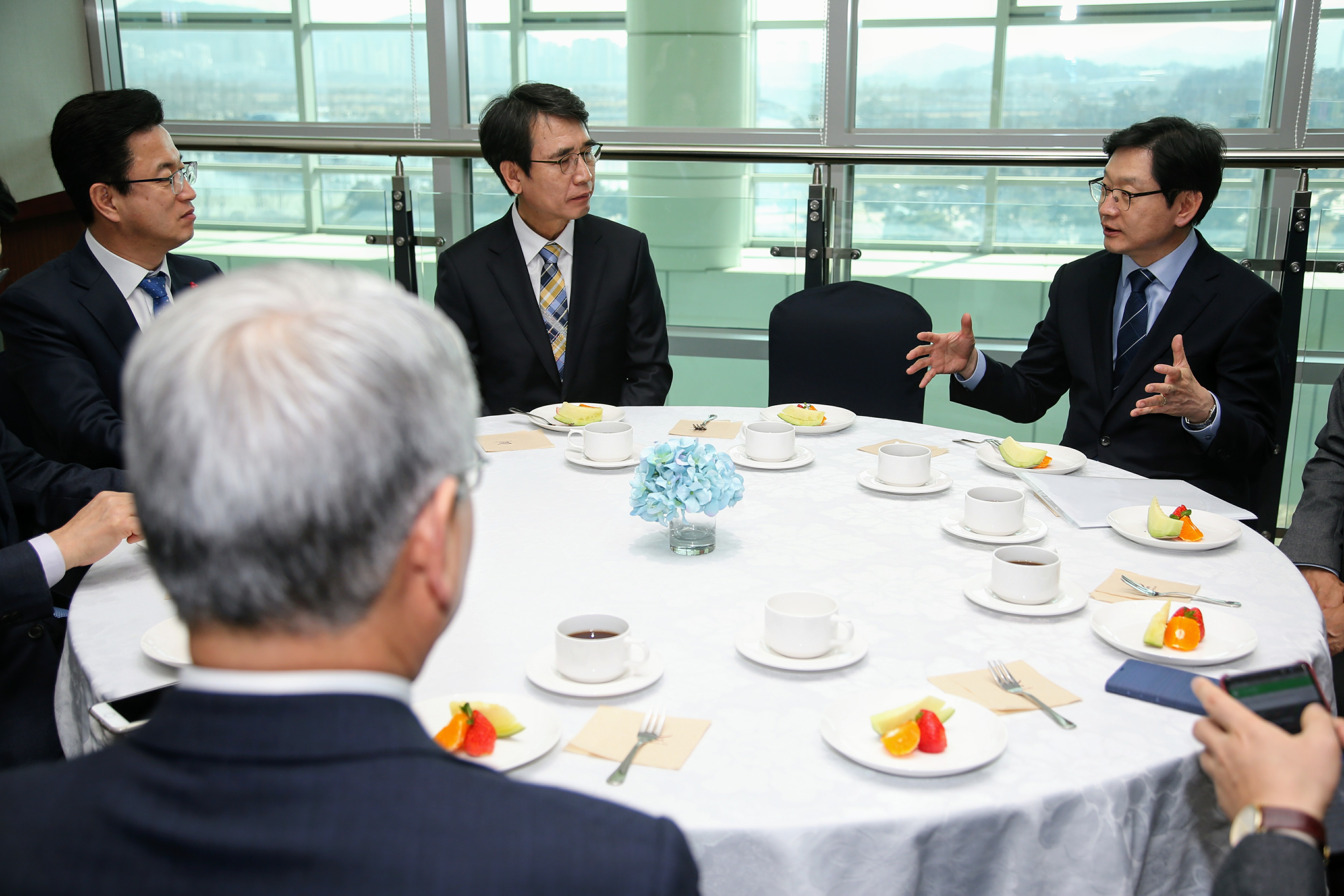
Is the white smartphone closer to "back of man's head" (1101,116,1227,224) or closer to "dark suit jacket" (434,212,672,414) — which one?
"dark suit jacket" (434,212,672,414)

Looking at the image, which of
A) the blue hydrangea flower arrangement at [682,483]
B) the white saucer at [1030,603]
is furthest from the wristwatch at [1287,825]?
the blue hydrangea flower arrangement at [682,483]

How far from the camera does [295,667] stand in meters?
0.70

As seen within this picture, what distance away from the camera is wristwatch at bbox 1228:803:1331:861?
101 cm

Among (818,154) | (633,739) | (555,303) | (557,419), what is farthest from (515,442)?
(818,154)

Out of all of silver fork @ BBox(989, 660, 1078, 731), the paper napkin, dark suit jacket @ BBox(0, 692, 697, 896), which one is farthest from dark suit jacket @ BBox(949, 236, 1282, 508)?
dark suit jacket @ BBox(0, 692, 697, 896)

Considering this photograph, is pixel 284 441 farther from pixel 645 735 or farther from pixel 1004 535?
pixel 1004 535

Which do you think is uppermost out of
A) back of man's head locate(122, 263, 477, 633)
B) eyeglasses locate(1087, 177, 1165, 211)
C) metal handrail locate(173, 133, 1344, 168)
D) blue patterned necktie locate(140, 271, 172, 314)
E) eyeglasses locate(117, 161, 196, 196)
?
metal handrail locate(173, 133, 1344, 168)

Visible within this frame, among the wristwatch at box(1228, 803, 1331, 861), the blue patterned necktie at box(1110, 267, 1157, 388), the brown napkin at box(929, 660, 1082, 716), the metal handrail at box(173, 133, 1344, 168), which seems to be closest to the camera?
the wristwatch at box(1228, 803, 1331, 861)

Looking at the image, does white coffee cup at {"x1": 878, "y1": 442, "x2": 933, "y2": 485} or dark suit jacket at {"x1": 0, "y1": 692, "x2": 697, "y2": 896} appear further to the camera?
white coffee cup at {"x1": 878, "y1": 442, "x2": 933, "y2": 485}

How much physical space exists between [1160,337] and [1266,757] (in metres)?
1.81

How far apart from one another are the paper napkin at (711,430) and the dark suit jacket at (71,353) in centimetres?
120

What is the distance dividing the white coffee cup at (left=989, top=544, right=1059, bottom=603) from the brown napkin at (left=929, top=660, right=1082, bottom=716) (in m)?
0.16

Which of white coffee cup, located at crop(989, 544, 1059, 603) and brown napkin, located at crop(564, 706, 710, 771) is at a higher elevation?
white coffee cup, located at crop(989, 544, 1059, 603)

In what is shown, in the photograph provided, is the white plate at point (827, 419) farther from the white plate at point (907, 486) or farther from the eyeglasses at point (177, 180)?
the eyeglasses at point (177, 180)
